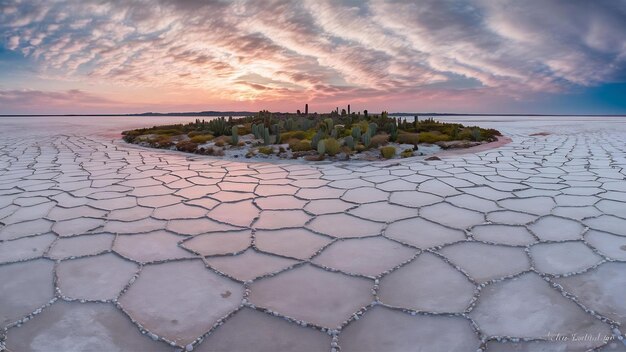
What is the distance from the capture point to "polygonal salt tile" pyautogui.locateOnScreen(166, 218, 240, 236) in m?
2.54

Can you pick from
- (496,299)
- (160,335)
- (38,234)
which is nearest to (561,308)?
(496,299)

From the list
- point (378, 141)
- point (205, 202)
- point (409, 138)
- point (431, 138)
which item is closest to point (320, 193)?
point (205, 202)

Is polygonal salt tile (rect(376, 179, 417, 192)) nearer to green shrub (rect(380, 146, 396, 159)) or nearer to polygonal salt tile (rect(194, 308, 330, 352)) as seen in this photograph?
green shrub (rect(380, 146, 396, 159))

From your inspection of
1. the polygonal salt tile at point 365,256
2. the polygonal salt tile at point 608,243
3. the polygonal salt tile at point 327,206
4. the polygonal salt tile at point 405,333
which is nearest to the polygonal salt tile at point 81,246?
the polygonal salt tile at point 365,256

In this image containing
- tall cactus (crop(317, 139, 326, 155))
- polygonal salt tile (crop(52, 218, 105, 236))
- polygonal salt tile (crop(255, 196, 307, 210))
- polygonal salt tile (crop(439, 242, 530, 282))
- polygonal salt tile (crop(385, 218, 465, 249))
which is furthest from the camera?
tall cactus (crop(317, 139, 326, 155))

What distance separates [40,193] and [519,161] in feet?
19.4

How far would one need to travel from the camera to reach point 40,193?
3.69 metres

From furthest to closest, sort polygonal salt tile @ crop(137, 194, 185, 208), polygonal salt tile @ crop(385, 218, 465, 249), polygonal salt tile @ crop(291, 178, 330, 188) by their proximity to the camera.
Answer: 1. polygonal salt tile @ crop(291, 178, 330, 188)
2. polygonal salt tile @ crop(137, 194, 185, 208)
3. polygonal salt tile @ crop(385, 218, 465, 249)

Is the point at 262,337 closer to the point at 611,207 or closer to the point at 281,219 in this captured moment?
the point at 281,219

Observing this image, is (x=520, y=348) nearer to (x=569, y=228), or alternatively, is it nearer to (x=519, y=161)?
(x=569, y=228)

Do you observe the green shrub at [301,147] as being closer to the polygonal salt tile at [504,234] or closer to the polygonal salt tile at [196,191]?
the polygonal salt tile at [196,191]

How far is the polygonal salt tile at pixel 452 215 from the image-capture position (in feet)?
8.63

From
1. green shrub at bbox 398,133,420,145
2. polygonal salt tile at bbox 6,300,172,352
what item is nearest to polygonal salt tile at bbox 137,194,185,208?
polygonal salt tile at bbox 6,300,172,352

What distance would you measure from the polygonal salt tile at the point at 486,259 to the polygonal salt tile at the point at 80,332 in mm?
1443
